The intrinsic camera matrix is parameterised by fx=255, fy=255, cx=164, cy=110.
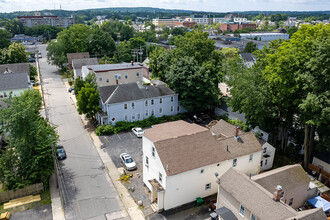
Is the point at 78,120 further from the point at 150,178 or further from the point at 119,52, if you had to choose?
the point at 119,52

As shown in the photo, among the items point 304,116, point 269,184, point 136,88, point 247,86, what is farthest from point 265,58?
point 136,88

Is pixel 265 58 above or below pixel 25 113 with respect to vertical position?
above

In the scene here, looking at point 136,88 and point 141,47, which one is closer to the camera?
point 136,88

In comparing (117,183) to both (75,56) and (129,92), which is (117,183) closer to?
(129,92)

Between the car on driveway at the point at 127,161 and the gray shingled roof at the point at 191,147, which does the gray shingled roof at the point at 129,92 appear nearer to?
the car on driveway at the point at 127,161

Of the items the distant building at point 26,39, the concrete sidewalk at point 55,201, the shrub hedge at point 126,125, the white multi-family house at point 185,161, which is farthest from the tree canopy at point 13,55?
the distant building at point 26,39

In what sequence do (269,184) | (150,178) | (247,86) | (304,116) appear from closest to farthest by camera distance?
(269,184) < (150,178) < (304,116) < (247,86)

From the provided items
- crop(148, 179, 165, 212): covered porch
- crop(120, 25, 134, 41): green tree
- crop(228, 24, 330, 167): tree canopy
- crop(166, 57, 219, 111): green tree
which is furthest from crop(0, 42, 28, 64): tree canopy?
crop(120, 25, 134, 41): green tree
